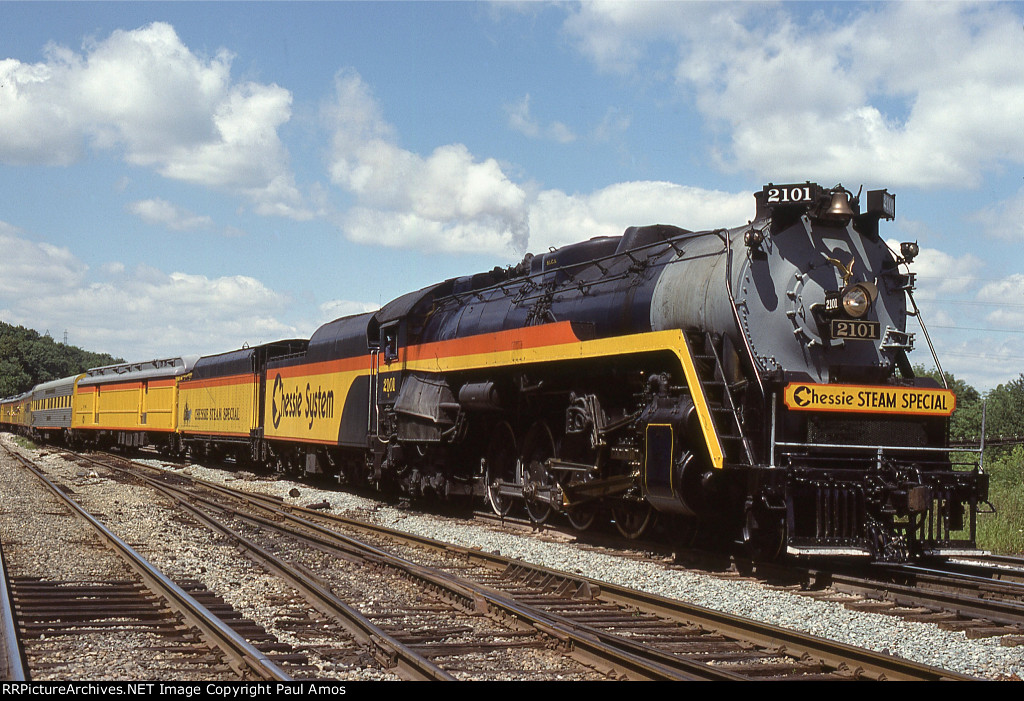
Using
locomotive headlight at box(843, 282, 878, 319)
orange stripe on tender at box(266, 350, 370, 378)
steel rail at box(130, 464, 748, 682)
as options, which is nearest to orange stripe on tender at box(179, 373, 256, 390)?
orange stripe on tender at box(266, 350, 370, 378)

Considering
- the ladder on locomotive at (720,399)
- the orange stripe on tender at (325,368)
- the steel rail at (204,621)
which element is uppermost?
the orange stripe on tender at (325,368)

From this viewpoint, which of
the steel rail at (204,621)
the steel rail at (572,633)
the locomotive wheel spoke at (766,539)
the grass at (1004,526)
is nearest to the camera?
the steel rail at (572,633)

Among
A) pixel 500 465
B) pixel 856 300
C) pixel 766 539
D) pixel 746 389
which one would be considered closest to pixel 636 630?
pixel 746 389

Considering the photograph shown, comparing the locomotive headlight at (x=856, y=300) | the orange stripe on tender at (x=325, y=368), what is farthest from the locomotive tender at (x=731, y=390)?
the orange stripe on tender at (x=325, y=368)

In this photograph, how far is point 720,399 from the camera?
29.7 ft

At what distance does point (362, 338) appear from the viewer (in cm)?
1706

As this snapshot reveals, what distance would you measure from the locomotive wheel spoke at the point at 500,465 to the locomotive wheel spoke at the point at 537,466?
0.54 metres

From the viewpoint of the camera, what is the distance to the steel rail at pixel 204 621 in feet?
17.4

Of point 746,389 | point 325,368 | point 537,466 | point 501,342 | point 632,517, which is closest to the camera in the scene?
point 746,389

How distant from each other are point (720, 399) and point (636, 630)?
311cm

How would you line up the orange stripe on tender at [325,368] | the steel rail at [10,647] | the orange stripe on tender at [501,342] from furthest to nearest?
the orange stripe on tender at [325,368] → the orange stripe on tender at [501,342] → the steel rail at [10,647]

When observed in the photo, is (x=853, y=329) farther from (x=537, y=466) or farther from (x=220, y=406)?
(x=220, y=406)

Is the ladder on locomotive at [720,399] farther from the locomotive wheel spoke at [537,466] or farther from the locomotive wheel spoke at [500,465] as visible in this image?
the locomotive wheel spoke at [500,465]

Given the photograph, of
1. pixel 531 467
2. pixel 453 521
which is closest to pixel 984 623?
pixel 531 467
